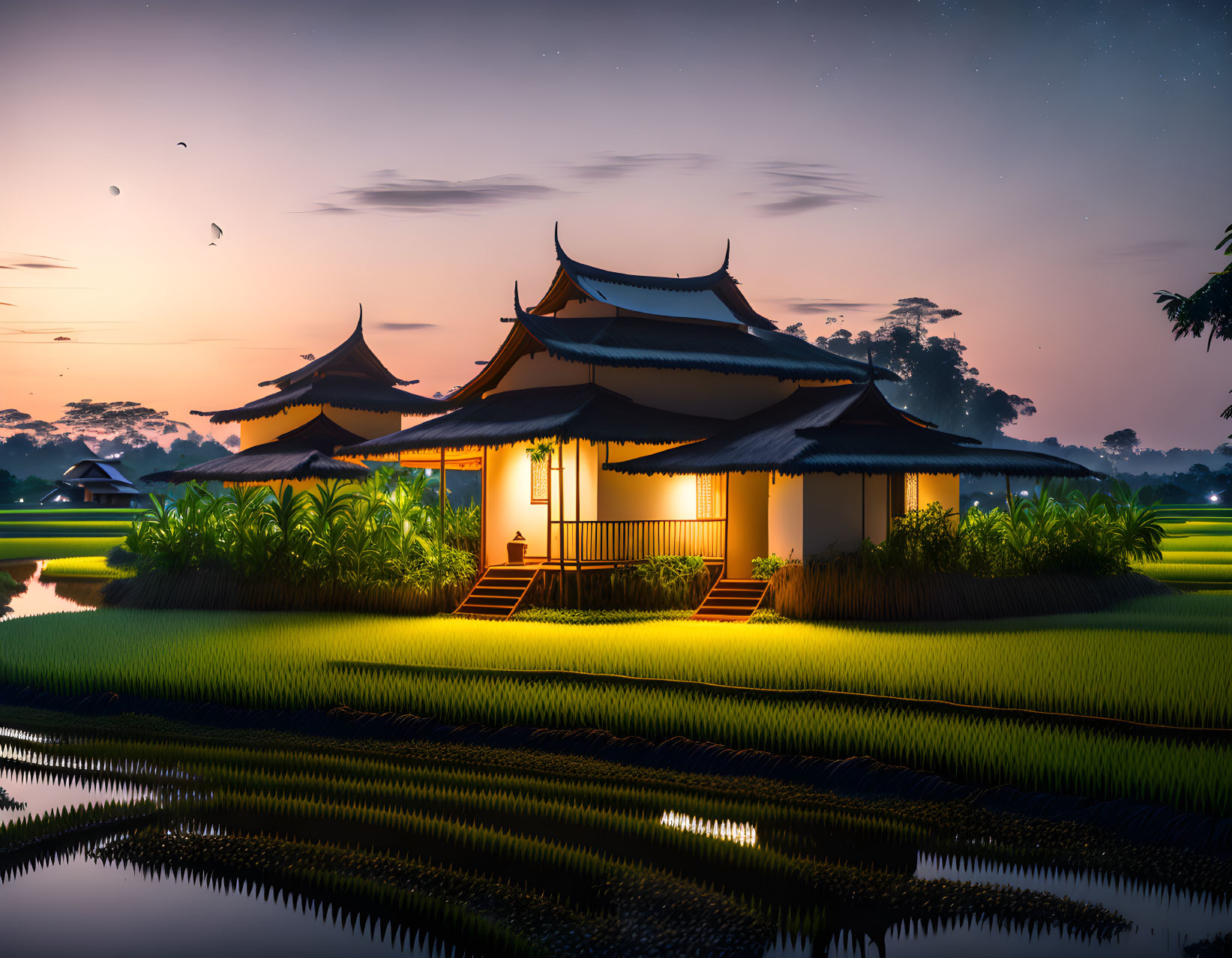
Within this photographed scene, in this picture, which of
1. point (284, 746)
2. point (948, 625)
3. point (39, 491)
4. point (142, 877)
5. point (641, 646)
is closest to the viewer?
point (142, 877)

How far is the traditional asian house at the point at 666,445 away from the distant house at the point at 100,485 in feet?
262

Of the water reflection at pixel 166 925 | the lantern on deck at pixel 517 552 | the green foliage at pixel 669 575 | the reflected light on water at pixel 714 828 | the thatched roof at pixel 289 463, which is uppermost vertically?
the thatched roof at pixel 289 463

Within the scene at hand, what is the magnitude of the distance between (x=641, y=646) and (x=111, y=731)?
23.3 ft

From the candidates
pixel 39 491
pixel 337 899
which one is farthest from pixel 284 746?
pixel 39 491

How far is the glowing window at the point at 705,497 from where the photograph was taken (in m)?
25.3

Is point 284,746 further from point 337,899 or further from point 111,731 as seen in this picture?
point 337,899

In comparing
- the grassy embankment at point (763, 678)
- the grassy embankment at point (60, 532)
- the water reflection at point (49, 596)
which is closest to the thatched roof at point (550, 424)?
the grassy embankment at point (763, 678)

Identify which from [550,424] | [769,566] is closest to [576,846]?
[769,566]

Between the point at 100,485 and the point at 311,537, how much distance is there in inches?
3299

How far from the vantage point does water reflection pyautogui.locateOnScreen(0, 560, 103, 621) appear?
27409mm

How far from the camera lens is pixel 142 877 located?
8297 millimetres

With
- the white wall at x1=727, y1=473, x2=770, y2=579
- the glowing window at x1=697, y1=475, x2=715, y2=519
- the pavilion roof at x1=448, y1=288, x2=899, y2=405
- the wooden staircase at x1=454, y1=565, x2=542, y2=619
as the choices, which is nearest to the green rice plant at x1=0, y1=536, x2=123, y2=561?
the pavilion roof at x1=448, y1=288, x2=899, y2=405

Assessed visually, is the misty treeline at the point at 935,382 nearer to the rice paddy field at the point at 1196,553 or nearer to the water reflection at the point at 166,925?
the rice paddy field at the point at 1196,553

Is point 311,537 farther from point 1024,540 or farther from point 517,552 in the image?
point 1024,540
